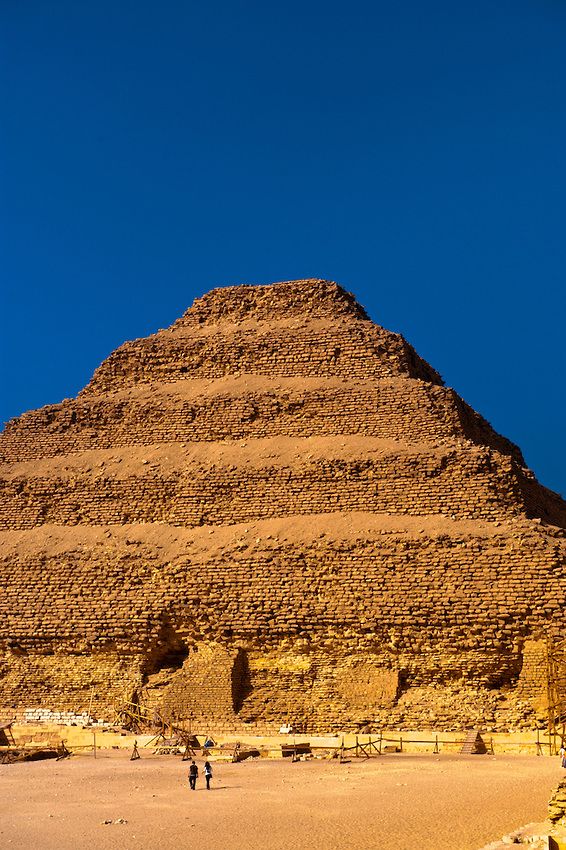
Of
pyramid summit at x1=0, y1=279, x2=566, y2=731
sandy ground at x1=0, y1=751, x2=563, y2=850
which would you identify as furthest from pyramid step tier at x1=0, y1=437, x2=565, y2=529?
sandy ground at x1=0, y1=751, x2=563, y2=850

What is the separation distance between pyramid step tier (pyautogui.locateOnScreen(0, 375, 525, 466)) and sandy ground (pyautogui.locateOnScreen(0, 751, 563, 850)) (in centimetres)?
1001

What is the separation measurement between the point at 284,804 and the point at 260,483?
42.9 feet

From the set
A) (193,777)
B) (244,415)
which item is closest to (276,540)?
(244,415)

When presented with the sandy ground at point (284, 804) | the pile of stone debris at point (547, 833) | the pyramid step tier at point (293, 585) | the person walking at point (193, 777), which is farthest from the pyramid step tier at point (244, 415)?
the pile of stone debris at point (547, 833)

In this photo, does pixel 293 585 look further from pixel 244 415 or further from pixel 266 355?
pixel 266 355

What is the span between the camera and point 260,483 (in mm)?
28594

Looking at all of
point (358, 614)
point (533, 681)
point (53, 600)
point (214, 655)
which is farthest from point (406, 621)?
point (53, 600)

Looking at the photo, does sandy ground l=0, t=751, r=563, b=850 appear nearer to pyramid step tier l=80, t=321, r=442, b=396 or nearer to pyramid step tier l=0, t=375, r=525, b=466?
pyramid step tier l=0, t=375, r=525, b=466

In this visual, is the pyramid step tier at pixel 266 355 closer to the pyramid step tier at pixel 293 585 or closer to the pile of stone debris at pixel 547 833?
the pyramid step tier at pixel 293 585

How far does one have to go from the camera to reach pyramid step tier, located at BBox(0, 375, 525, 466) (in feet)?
95.2

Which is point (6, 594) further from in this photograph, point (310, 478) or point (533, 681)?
point (533, 681)

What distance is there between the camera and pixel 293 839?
45.6ft

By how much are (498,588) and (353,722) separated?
4.17 m

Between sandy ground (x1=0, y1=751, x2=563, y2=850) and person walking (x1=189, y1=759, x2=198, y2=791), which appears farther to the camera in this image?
person walking (x1=189, y1=759, x2=198, y2=791)
